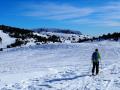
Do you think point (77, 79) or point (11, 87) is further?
point (77, 79)

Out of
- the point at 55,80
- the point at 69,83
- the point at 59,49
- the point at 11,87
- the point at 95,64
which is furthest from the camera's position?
the point at 59,49

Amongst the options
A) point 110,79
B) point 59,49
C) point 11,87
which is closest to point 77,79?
point 110,79

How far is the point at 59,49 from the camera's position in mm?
58625

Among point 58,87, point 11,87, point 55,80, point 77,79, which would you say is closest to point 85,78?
point 77,79

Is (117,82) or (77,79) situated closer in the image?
(117,82)

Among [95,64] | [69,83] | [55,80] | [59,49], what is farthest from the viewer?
[59,49]

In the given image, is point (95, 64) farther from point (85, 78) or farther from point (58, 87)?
point (58, 87)

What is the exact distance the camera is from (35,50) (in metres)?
60.1

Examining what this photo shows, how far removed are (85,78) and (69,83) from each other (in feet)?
8.38

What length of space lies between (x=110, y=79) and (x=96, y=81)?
1.47 metres

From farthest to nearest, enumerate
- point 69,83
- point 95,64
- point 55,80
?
point 95,64 < point 55,80 < point 69,83

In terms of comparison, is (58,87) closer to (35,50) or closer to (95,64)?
(95,64)

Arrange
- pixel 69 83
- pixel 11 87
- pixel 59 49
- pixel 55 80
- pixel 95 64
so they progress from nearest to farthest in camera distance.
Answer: pixel 11 87
pixel 69 83
pixel 55 80
pixel 95 64
pixel 59 49

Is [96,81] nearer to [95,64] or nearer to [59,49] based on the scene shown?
[95,64]
